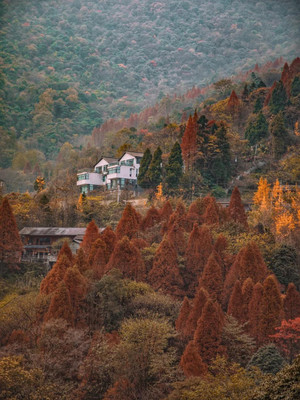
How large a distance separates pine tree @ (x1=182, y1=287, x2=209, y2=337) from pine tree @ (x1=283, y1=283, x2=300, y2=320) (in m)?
4.86

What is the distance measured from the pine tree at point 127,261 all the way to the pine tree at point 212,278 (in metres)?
4.35

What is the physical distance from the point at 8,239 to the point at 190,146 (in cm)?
2311

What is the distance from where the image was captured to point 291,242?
37562mm

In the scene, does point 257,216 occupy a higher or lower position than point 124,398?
higher

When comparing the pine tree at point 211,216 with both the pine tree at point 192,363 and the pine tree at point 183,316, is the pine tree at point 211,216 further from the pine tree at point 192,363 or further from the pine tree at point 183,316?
the pine tree at point 192,363

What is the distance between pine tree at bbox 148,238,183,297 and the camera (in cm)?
3345

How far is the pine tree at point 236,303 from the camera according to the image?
29.3 meters

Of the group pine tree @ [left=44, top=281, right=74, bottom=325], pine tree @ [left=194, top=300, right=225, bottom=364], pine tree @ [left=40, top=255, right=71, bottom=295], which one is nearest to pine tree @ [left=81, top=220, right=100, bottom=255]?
pine tree @ [left=40, top=255, right=71, bottom=295]

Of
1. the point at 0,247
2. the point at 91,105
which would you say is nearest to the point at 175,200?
the point at 0,247

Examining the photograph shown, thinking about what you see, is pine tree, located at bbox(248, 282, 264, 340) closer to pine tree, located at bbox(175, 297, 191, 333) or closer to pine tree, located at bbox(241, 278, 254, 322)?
pine tree, located at bbox(241, 278, 254, 322)

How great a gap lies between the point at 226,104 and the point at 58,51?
135 metres

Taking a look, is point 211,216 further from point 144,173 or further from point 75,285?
point 144,173

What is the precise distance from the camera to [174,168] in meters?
52.4

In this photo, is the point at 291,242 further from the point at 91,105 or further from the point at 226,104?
the point at 91,105
